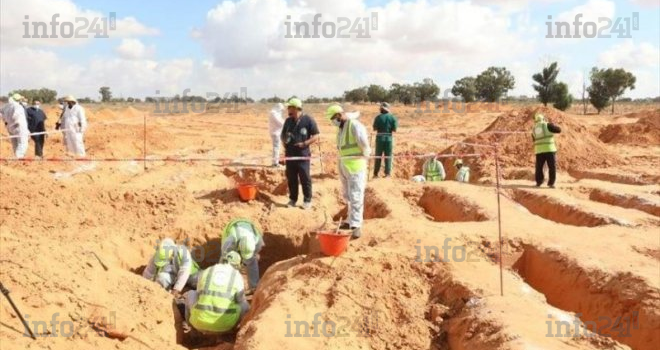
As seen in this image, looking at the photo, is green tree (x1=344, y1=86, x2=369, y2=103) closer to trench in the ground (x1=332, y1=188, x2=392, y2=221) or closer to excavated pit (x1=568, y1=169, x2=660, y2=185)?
excavated pit (x1=568, y1=169, x2=660, y2=185)

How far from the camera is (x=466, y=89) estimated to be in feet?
162

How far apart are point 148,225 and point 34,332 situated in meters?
4.49

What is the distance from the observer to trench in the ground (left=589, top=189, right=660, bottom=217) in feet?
32.0

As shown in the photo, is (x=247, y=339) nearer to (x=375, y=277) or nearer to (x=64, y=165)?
(x=375, y=277)

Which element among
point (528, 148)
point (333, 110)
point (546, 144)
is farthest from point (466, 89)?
point (333, 110)

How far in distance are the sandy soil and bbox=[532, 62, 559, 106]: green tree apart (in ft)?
89.0

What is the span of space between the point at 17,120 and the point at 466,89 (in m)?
41.7

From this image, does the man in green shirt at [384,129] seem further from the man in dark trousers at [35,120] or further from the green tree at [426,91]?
the green tree at [426,91]

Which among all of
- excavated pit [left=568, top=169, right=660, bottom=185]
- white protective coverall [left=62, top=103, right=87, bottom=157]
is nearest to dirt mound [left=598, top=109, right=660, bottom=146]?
excavated pit [left=568, top=169, right=660, bottom=185]

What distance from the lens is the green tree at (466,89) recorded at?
49438 millimetres

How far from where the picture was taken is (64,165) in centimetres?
1225

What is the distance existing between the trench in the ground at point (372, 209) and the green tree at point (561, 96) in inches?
1195

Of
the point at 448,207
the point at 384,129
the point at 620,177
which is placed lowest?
the point at 448,207

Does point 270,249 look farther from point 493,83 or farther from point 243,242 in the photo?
point 493,83
